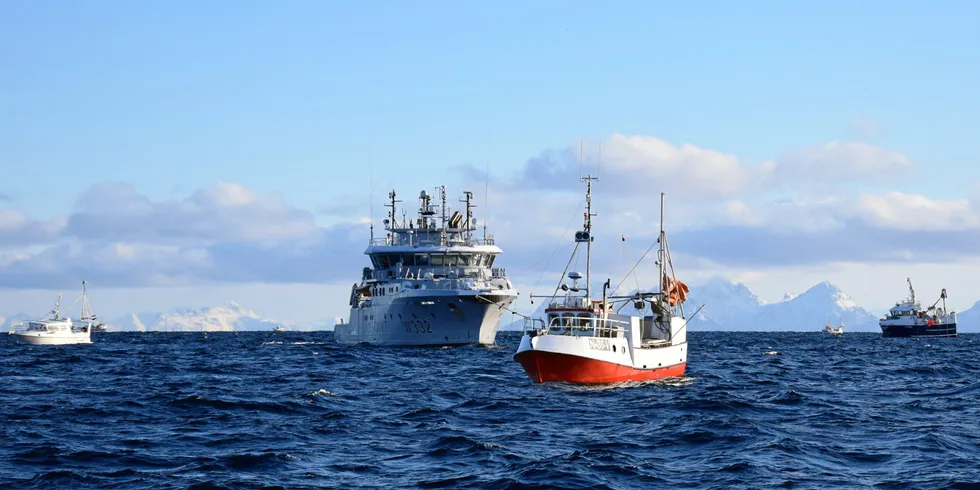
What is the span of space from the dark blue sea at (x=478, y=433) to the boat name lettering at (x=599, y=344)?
1.95 m

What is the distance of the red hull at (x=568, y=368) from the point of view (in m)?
47.5

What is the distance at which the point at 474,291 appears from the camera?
9844 cm

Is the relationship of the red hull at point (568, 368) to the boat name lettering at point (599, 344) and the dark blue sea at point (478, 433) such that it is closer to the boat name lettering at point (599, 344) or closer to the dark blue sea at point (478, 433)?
the boat name lettering at point (599, 344)

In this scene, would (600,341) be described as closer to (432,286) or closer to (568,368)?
(568,368)

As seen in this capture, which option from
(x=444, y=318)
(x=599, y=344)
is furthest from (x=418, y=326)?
(x=599, y=344)

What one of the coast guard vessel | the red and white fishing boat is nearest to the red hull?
the red and white fishing boat

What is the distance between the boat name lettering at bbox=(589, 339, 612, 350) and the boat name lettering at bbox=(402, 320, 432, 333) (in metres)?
52.3

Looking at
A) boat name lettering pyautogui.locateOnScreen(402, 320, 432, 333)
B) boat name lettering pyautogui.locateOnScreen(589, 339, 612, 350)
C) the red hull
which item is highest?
boat name lettering pyautogui.locateOnScreen(402, 320, 432, 333)

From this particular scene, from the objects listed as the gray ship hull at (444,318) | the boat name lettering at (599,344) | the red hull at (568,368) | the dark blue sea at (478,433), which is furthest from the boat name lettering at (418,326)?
the boat name lettering at (599,344)

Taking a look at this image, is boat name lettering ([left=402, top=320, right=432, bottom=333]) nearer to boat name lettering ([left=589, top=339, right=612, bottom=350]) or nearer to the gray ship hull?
the gray ship hull

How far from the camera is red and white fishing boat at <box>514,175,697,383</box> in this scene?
47656 millimetres

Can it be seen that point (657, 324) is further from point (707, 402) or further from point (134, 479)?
point (134, 479)

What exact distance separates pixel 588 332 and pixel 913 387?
58.0 ft

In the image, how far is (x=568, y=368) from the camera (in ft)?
156
